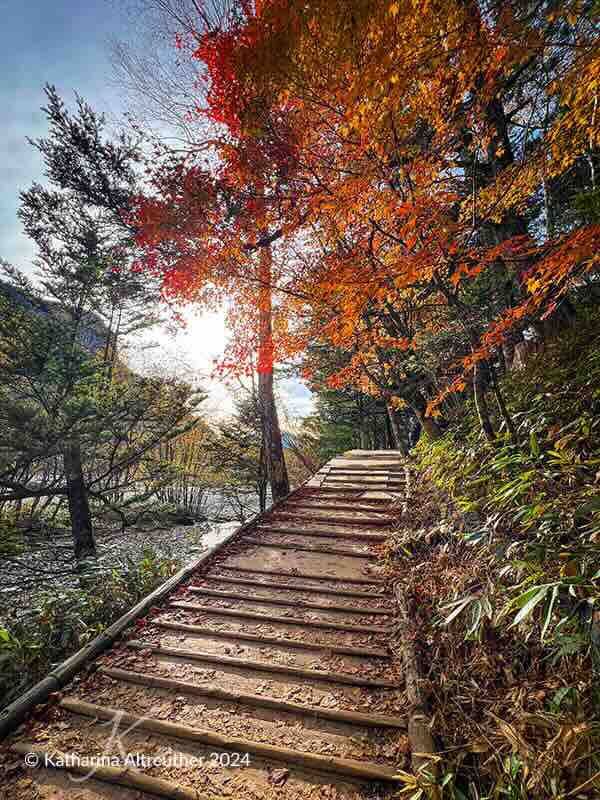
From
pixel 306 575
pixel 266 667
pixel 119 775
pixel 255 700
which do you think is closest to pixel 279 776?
pixel 255 700

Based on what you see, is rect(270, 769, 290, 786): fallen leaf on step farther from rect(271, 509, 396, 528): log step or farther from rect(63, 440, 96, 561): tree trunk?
rect(63, 440, 96, 561): tree trunk

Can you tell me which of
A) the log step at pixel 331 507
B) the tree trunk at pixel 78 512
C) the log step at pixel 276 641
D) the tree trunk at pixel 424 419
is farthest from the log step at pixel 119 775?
the tree trunk at pixel 78 512

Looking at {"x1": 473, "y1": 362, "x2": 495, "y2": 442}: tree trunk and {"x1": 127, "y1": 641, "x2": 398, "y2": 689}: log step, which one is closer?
{"x1": 127, "y1": 641, "x2": 398, "y2": 689}: log step

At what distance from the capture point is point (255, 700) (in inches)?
98.0

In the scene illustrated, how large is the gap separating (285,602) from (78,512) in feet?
24.2

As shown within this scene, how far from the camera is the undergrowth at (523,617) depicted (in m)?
1.54

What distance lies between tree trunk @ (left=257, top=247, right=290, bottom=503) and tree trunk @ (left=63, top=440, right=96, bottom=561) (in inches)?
188

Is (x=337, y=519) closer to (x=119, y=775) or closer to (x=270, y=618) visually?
(x=270, y=618)

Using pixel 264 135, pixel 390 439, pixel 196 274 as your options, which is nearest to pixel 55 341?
pixel 196 274

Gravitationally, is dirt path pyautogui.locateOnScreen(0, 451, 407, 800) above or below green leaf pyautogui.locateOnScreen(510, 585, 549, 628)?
below

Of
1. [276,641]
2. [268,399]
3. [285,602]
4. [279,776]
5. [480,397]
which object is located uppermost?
[268,399]

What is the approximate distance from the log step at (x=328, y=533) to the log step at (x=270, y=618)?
7.01ft

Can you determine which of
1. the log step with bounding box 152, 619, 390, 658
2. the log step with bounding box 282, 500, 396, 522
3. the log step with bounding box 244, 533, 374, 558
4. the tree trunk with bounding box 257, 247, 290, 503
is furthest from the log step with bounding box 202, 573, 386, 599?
the tree trunk with bounding box 257, 247, 290, 503

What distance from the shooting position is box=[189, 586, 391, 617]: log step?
3521 millimetres
